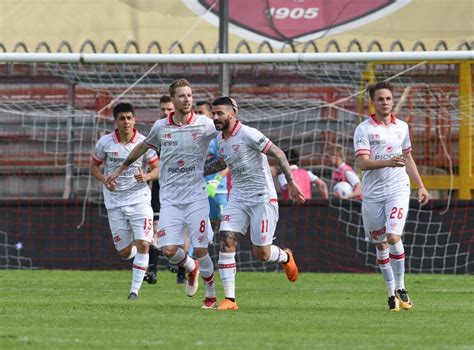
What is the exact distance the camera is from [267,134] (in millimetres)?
21672

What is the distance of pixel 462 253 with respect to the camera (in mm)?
19312

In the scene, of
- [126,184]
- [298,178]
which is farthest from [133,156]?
[298,178]

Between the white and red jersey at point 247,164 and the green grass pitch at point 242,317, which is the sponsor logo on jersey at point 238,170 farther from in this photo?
the green grass pitch at point 242,317

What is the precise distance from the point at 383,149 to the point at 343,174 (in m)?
7.67

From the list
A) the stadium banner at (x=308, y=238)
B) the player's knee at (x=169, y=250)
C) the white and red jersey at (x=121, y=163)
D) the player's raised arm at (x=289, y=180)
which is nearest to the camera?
the player's raised arm at (x=289, y=180)

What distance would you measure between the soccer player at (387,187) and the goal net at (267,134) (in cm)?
495

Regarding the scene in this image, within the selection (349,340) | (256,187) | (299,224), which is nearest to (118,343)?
(349,340)

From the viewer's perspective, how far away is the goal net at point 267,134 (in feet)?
64.5

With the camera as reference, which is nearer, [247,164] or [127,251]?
[247,164]

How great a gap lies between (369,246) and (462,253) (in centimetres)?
137

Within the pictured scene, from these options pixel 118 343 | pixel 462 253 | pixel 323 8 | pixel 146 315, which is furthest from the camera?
pixel 323 8

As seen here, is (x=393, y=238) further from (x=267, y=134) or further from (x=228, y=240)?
(x=267, y=134)

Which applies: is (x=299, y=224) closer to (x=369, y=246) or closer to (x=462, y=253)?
(x=369, y=246)

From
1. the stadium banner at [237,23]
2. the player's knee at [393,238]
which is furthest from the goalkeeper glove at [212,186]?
the player's knee at [393,238]
